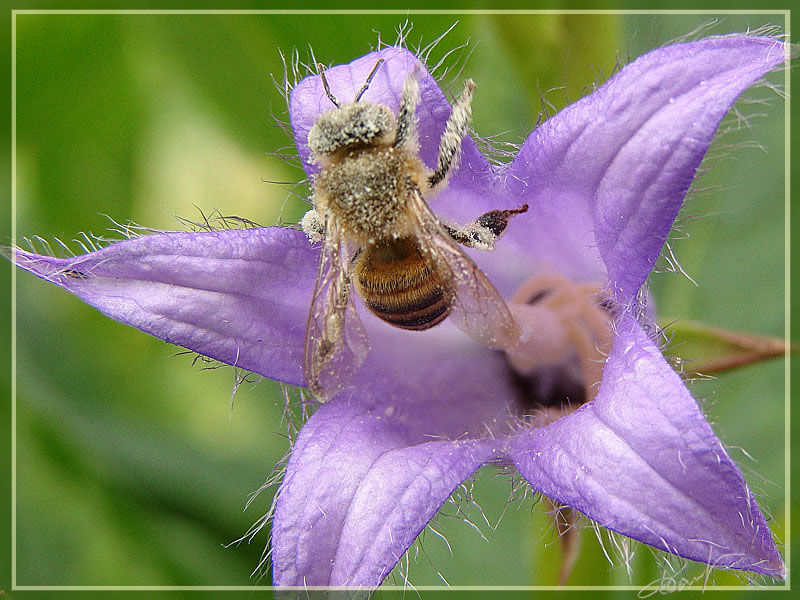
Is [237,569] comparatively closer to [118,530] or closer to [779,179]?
[118,530]

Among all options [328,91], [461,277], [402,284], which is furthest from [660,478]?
[328,91]

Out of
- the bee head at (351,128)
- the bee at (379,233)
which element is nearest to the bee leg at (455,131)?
the bee at (379,233)

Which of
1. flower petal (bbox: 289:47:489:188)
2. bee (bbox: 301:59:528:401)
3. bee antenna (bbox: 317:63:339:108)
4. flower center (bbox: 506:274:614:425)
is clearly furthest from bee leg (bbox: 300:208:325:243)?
flower center (bbox: 506:274:614:425)

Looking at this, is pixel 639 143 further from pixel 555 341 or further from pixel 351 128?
pixel 555 341

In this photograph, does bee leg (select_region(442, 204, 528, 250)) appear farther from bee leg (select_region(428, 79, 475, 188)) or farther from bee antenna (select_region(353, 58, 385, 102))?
bee antenna (select_region(353, 58, 385, 102))

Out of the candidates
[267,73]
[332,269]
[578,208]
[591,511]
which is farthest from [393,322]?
[267,73]

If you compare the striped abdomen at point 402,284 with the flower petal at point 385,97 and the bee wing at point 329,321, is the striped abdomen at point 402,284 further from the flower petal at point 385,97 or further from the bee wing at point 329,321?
the flower petal at point 385,97
